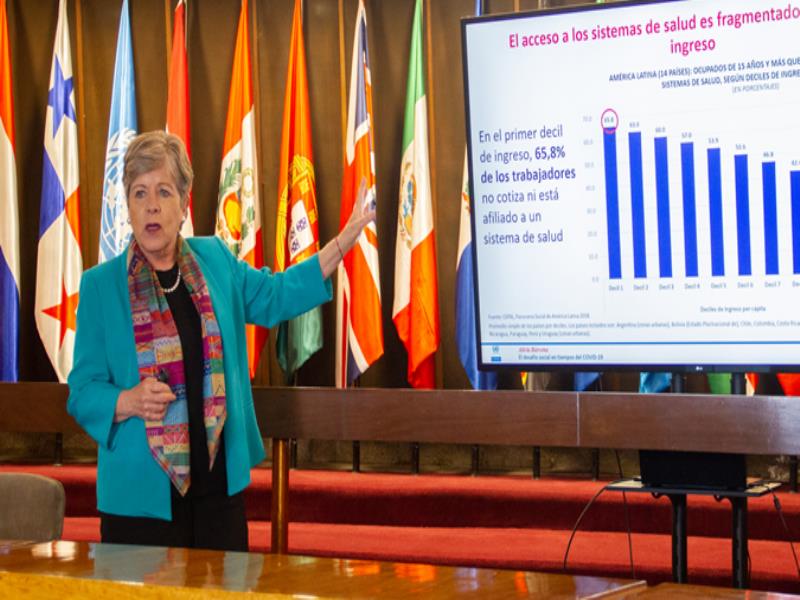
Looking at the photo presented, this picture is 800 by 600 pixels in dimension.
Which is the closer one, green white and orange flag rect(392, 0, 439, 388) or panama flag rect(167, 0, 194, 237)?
green white and orange flag rect(392, 0, 439, 388)

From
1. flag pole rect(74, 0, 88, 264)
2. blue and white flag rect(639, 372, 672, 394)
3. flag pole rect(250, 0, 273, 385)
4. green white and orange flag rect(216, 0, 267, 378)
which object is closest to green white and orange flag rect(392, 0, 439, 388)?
green white and orange flag rect(216, 0, 267, 378)

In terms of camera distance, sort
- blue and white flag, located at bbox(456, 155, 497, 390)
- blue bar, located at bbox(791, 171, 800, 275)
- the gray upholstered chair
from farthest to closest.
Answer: blue and white flag, located at bbox(456, 155, 497, 390)
blue bar, located at bbox(791, 171, 800, 275)
the gray upholstered chair

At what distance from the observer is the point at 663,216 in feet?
8.97

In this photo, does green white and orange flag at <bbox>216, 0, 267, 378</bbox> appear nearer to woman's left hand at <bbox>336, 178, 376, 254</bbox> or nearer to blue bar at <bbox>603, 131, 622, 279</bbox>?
woman's left hand at <bbox>336, 178, 376, 254</bbox>

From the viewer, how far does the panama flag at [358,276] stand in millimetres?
5512

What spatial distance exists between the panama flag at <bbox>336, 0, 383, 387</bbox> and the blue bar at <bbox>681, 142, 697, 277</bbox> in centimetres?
288

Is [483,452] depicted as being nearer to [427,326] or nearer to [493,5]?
[427,326]

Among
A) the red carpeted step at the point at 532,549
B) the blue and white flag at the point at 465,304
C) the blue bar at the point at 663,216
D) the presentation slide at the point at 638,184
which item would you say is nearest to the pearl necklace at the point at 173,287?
the presentation slide at the point at 638,184

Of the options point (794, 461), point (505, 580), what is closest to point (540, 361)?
point (505, 580)

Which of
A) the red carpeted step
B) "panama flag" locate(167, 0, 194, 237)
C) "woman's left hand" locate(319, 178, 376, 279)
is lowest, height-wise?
the red carpeted step

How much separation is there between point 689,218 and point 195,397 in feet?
4.07

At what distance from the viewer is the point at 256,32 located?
6.21 metres

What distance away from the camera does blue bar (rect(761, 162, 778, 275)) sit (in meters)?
2.62

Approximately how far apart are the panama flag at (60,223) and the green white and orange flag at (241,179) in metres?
0.79
